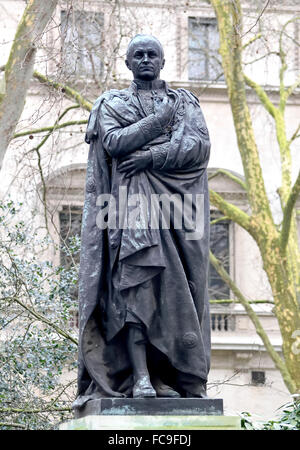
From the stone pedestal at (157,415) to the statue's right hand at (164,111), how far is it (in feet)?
5.81

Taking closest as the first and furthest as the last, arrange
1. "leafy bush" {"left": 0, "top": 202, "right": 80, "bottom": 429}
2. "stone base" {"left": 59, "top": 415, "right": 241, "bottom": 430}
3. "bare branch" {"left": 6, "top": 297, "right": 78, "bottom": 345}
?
"stone base" {"left": 59, "top": 415, "right": 241, "bottom": 430}
"bare branch" {"left": 6, "top": 297, "right": 78, "bottom": 345}
"leafy bush" {"left": 0, "top": 202, "right": 80, "bottom": 429}

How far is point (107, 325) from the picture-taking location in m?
7.10

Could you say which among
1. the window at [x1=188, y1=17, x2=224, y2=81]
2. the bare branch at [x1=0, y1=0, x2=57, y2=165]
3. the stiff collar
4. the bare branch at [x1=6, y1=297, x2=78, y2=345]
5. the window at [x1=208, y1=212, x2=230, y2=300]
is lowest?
the stiff collar

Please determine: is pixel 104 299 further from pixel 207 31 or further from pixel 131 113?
pixel 207 31

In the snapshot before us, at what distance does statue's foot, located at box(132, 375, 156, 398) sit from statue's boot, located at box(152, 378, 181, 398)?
130 millimetres

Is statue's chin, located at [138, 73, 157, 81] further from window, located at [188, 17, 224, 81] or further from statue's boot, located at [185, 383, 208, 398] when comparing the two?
window, located at [188, 17, 224, 81]

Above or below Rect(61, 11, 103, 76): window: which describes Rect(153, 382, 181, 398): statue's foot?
below

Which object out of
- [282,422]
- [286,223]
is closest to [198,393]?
[282,422]

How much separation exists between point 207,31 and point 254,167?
822 centimetres

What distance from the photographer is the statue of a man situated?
695 cm

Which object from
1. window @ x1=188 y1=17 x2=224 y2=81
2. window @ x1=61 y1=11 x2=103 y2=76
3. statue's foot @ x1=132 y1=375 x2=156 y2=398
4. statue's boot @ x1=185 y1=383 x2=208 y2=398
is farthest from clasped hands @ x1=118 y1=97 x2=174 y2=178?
window @ x1=188 y1=17 x2=224 y2=81

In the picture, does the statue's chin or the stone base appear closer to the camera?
the stone base

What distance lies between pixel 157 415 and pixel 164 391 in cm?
30
